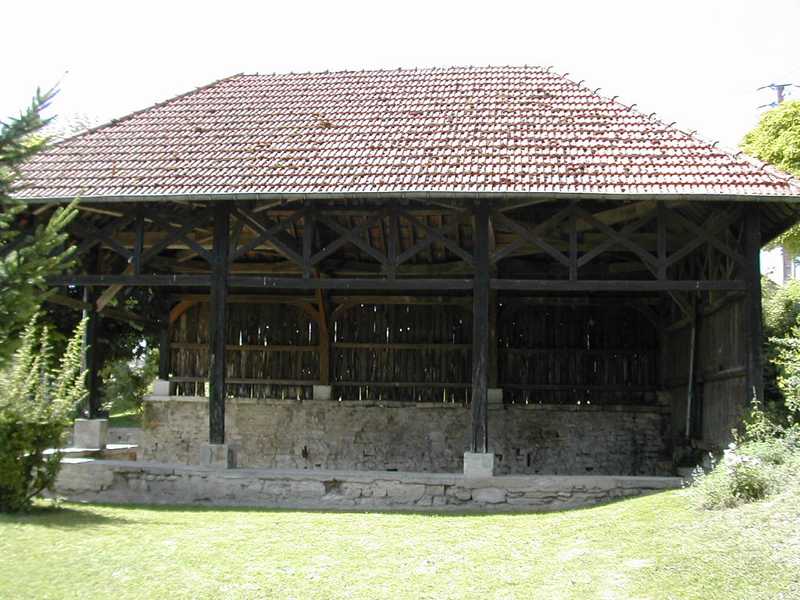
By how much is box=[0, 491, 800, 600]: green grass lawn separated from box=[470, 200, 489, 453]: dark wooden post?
160cm

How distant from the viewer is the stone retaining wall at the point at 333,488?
431 inches

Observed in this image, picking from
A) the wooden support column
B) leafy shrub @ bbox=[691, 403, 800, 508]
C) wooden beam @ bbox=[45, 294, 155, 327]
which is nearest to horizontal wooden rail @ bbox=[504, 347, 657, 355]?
the wooden support column

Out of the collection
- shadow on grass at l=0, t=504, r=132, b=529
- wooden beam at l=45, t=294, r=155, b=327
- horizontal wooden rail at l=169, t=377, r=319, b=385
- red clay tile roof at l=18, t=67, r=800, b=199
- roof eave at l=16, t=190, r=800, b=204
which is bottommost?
shadow on grass at l=0, t=504, r=132, b=529

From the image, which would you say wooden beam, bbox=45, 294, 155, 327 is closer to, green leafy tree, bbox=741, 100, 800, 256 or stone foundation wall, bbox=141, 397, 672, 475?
stone foundation wall, bbox=141, 397, 672, 475

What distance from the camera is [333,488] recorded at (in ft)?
37.3

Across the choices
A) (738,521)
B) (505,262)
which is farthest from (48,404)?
(505,262)

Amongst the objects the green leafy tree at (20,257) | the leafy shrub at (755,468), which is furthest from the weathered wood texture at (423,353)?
the green leafy tree at (20,257)

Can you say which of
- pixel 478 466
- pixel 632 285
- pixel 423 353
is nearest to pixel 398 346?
pixel 423 353

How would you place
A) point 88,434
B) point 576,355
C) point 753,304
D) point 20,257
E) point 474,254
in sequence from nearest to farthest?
1. point 20,257
2. point 753,304
3. point 474,254
4. point 88,434
5. point 576,355

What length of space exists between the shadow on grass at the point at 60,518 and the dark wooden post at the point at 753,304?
7300 millimetres

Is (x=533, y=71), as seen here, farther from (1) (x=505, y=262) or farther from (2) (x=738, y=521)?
(2) (x=738, y=521)

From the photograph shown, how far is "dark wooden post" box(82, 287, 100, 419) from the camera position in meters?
14.4

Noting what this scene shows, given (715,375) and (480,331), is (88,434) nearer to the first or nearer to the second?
(480,331)

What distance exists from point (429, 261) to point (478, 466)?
18.3 ft
